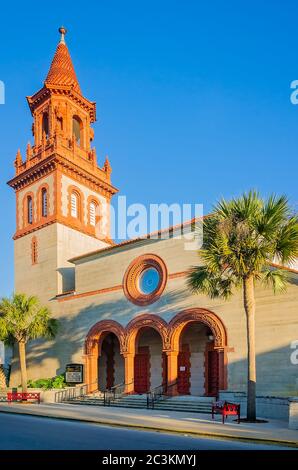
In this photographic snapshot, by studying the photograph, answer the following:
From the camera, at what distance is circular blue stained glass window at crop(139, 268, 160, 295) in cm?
3156

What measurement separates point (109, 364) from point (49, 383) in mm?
4510

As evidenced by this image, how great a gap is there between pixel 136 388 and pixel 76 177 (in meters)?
18.4

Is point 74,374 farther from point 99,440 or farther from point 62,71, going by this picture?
point 62,71

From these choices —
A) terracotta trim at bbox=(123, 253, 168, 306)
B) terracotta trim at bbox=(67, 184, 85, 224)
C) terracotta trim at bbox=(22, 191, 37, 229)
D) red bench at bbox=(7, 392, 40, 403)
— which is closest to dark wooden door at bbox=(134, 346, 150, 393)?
terracotta trim at bbox=(123, 253, 168, 306)

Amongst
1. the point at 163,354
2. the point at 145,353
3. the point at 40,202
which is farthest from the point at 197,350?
the point at 40,202

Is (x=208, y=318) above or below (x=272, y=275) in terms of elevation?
below

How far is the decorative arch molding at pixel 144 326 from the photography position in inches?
1169

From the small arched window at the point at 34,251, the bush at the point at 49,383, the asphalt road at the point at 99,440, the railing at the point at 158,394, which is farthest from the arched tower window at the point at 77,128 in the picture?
the asphalt road at the point at 99,440

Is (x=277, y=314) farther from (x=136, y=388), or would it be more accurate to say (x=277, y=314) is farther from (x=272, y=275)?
(x=136, y=388)

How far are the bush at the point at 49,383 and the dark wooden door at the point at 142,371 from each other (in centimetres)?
507

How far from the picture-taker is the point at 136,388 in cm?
3300

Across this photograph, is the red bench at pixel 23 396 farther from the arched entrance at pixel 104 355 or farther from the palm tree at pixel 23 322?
the arched entrance at pixel 104 355

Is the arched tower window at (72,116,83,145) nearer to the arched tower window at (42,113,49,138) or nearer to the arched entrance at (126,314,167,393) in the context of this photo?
the arched tower window at (42,113,49,138)
